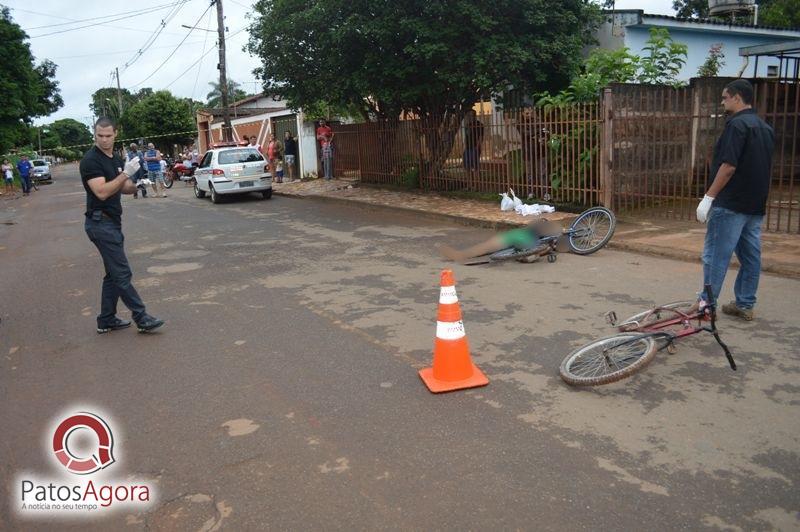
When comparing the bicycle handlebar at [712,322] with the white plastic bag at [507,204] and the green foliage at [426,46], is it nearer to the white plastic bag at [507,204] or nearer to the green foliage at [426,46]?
the white plastic bag at [507,204]

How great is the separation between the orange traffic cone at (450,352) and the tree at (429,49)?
9.57 metres

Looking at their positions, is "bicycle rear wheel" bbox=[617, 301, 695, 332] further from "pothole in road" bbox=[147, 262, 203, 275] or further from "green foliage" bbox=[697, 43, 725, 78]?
"green foliage" bbox=[697, 43, 725, 78]

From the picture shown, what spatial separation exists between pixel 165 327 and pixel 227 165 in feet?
41.8

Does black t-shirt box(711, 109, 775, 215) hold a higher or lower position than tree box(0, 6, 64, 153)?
lower

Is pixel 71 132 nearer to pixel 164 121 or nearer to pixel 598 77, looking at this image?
pixel 164 121

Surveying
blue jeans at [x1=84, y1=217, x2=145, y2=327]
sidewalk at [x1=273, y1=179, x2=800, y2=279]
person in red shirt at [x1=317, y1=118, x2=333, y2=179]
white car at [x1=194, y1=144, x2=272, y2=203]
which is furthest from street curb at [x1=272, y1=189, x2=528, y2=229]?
blue jeans at [x1=84, y1=217, x2=145, y2=327]

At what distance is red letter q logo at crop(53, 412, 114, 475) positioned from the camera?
144 inches

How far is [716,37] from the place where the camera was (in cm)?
1719

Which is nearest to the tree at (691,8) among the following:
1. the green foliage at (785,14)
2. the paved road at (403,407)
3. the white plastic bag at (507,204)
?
the green foliage at (785,14)

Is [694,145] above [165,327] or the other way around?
above

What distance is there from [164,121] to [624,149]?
163 ft

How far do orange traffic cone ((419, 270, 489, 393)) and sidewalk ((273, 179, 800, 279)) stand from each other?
→ 473cm

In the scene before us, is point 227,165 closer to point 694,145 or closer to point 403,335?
point 694,145

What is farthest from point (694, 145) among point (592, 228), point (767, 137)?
point (767, 137)
